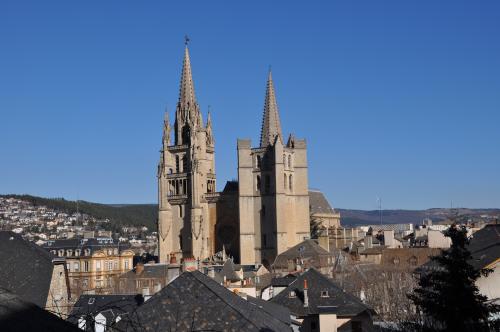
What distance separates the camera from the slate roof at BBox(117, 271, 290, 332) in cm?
2261

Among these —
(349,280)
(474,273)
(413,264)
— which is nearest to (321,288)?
(474,273)

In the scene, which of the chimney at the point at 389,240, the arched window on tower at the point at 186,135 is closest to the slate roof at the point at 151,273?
the arched window on tower at the point at 186,135

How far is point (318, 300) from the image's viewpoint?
39.2 meters

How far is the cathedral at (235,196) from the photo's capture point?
109250 millimetres

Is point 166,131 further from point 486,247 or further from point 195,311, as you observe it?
point 195,311

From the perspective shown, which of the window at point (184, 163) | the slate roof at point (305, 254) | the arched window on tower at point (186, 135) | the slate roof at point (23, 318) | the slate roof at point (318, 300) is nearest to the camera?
the slate roof at point (23, 318)

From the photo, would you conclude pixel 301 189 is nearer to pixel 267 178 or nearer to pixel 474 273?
pixel 267 178

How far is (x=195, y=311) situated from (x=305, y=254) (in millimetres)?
73645

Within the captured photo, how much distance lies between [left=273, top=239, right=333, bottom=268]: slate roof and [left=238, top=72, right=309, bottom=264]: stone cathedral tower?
5337mm

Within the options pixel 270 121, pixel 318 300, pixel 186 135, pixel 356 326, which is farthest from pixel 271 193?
pixel 356 326

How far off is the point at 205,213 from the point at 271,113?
53.9ft

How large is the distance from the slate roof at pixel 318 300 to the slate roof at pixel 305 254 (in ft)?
164

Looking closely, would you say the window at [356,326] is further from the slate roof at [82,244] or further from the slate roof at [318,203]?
the slate roof at [318,203]

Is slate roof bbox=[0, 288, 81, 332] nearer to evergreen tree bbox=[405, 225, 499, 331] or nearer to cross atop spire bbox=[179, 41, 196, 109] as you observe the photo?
evergreen tree bbox=[405, 225, 499, 331]
